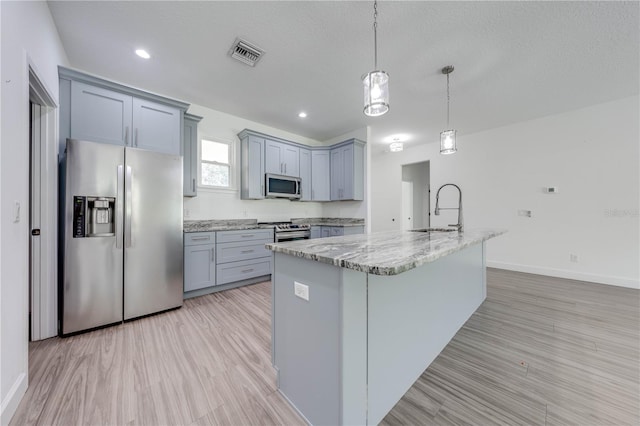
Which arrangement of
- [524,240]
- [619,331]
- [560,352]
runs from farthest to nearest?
[524,240]
[619,331]
[560,352]

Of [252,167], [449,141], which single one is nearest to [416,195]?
[449,141]

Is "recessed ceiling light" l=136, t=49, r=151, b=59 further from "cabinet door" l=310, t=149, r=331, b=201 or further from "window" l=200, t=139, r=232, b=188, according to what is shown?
"cabinet door" l=310, t=149, r=331, b=201

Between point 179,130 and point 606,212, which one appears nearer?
point 179,130

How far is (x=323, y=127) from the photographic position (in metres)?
4.42

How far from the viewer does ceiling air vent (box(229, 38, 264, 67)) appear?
7.18 feet

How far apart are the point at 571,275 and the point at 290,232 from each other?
461 centimetres

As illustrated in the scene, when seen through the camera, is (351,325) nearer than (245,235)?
Yes

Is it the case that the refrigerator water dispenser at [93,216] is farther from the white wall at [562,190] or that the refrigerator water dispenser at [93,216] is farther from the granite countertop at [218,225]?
the white wall at [562,190]

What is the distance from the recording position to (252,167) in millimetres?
3779

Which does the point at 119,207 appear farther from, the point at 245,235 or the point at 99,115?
the point at 245,235

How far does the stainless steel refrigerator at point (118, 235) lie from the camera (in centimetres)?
204

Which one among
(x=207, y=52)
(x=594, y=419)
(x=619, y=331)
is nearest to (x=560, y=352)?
(x=594, y=419)

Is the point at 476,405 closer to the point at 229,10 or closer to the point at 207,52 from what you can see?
the point at 229,10

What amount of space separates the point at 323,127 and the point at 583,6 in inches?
130
